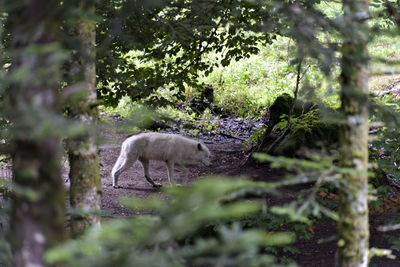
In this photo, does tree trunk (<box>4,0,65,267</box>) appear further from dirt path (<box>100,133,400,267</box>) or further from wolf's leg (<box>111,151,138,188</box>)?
wolf's leg (<box>111,151,138,188</box>)

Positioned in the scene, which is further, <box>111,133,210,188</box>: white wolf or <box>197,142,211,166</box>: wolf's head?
<box>197,142,211,166</box>: wolf's head

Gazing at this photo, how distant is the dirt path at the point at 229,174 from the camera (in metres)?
5.15

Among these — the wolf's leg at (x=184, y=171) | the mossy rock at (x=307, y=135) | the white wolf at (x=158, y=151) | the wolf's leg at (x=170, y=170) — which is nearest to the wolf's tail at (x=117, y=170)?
the white wolf at (x=158, y=151)

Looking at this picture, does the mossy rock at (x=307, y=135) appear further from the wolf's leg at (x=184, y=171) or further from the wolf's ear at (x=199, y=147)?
the wolf's leg at (x=184, y=171)

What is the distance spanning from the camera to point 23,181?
1.59 meters

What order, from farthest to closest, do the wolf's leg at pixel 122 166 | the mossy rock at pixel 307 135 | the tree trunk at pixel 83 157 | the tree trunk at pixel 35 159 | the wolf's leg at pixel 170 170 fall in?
1. the wolf's leg at pixel 170 170
2. the wolf's leg at pixel 122 166
3. the mossy rock at pixel 307 135
4. the tree trunk at pixel 83 157
5. the tree trunk at pixel 35 159

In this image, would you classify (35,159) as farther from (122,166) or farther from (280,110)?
(280,110)

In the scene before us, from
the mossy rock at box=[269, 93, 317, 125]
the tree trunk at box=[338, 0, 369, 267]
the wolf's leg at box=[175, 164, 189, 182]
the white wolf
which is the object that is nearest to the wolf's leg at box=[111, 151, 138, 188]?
the white wolf

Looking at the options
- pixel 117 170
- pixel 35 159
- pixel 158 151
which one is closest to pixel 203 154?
pixel 158 151

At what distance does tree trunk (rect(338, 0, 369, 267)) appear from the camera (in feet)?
8.19

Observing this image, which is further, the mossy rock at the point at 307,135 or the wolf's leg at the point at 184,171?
the wolf's leg at the point at 184,171

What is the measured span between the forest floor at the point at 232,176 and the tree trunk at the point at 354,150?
2.70ft

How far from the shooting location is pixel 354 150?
2.55 m

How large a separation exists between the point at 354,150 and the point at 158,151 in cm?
602
